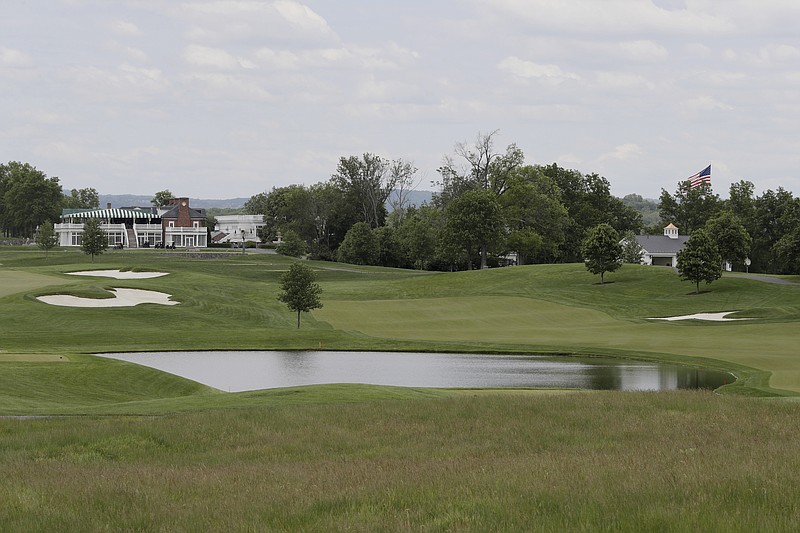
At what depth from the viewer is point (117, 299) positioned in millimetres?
63562

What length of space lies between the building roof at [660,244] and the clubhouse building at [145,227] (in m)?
77.1

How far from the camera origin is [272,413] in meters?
19.0

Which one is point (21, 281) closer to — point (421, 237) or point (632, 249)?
point (421, 237)

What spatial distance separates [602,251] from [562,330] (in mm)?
25227

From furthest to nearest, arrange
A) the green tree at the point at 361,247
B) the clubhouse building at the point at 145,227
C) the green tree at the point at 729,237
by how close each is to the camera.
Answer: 1. the clubhouse building at the point at 145,227
2. the green tree at the point at 361,247
3. the green tree at the point at 729,237

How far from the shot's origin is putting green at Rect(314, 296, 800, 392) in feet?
141

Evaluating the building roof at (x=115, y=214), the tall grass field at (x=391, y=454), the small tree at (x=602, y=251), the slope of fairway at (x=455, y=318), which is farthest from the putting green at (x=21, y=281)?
the building roof at (x=115, y=214)

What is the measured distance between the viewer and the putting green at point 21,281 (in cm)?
6785

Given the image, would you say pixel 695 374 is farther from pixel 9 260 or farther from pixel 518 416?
pixel 9 260

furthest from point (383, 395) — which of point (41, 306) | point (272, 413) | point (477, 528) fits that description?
point (41, 306)

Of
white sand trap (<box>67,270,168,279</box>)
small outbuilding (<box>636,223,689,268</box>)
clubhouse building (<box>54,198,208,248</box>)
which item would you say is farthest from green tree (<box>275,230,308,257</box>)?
small outbuilding (<box>636,223,689,268</box>)

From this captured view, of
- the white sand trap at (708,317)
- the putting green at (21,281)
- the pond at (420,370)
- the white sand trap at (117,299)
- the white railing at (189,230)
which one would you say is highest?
the white railing at (189,230)

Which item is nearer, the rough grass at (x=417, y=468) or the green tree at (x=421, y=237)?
the rough grass at (x=417, y=468)

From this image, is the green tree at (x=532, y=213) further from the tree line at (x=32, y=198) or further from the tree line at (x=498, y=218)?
the tree line at (x=32, y=198)
